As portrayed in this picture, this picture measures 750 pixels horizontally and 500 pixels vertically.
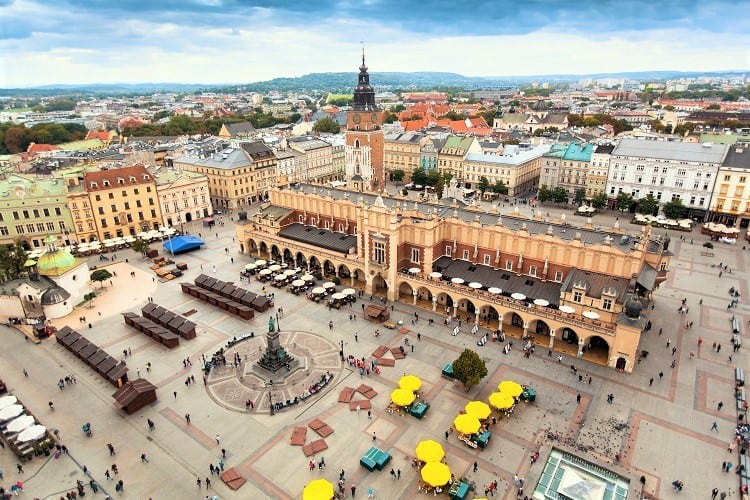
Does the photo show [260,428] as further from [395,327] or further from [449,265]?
[449,265]

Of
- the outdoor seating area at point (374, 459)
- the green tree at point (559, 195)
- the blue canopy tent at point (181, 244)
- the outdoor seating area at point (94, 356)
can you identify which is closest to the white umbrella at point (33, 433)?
the outdoor seating area at point (94, 356)

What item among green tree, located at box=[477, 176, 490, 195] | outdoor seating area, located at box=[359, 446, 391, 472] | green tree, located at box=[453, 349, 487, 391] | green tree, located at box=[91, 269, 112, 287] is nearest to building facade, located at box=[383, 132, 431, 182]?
green tree, located at box=[477, 176, 490, 195]

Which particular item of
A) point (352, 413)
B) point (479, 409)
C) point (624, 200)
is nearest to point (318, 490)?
point (352, 413)

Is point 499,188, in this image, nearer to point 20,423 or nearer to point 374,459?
point 374,459

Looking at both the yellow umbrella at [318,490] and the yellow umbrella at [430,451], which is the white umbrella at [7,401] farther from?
the yellow umbrella at [430,451]

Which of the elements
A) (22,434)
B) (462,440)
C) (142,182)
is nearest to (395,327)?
(462,440)
